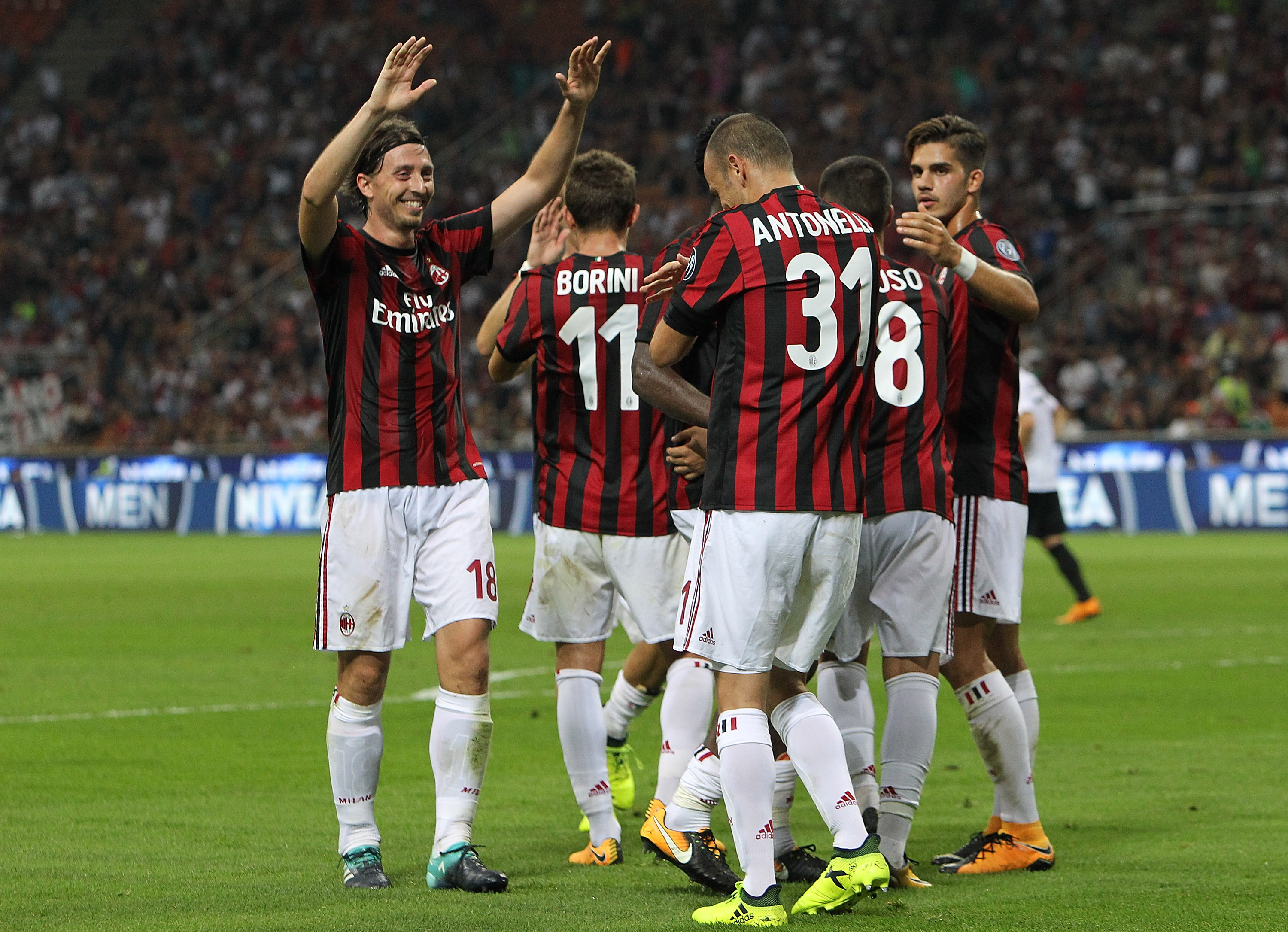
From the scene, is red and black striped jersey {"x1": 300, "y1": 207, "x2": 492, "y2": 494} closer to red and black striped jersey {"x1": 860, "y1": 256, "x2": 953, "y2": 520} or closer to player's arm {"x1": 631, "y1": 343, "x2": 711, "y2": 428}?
player's arm {"x1": 631, "y1": 343, "x2": 711, "y2": 428}

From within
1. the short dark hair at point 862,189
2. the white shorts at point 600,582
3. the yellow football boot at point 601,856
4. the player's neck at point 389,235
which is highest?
the short dark hair at point 862,189

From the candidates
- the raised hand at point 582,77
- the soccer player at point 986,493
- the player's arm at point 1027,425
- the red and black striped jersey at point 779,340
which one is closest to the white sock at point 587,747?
the soccer player at point 986,493

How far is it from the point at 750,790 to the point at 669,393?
1183 mm

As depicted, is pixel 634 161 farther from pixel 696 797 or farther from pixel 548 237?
pixel 696 797

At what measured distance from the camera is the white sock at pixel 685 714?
5.84m

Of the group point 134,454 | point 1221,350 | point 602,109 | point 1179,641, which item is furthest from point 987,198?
point 1179,641

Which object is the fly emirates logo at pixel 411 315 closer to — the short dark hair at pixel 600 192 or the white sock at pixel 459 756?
the short dark hair at pixel 600 192

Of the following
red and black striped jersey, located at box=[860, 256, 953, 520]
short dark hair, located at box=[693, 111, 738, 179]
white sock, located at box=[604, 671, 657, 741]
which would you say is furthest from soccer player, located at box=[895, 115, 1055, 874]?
white sock, located at box=[604, 671, 657, 741]

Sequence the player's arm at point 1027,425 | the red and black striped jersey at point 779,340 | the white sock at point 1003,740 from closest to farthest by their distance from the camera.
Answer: the red and black striped jersey at point 779,340, the white sock at point 1003,740, the player's arm at point 1027,425

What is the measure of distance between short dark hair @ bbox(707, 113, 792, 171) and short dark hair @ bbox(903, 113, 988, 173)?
119cm

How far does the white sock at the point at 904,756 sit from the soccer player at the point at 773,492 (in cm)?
60

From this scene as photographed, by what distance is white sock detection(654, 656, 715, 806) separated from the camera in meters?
5.84

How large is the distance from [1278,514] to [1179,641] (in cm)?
1222

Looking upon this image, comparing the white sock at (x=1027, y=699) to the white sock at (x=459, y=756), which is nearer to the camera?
the white sock at (x=459, y=756)
